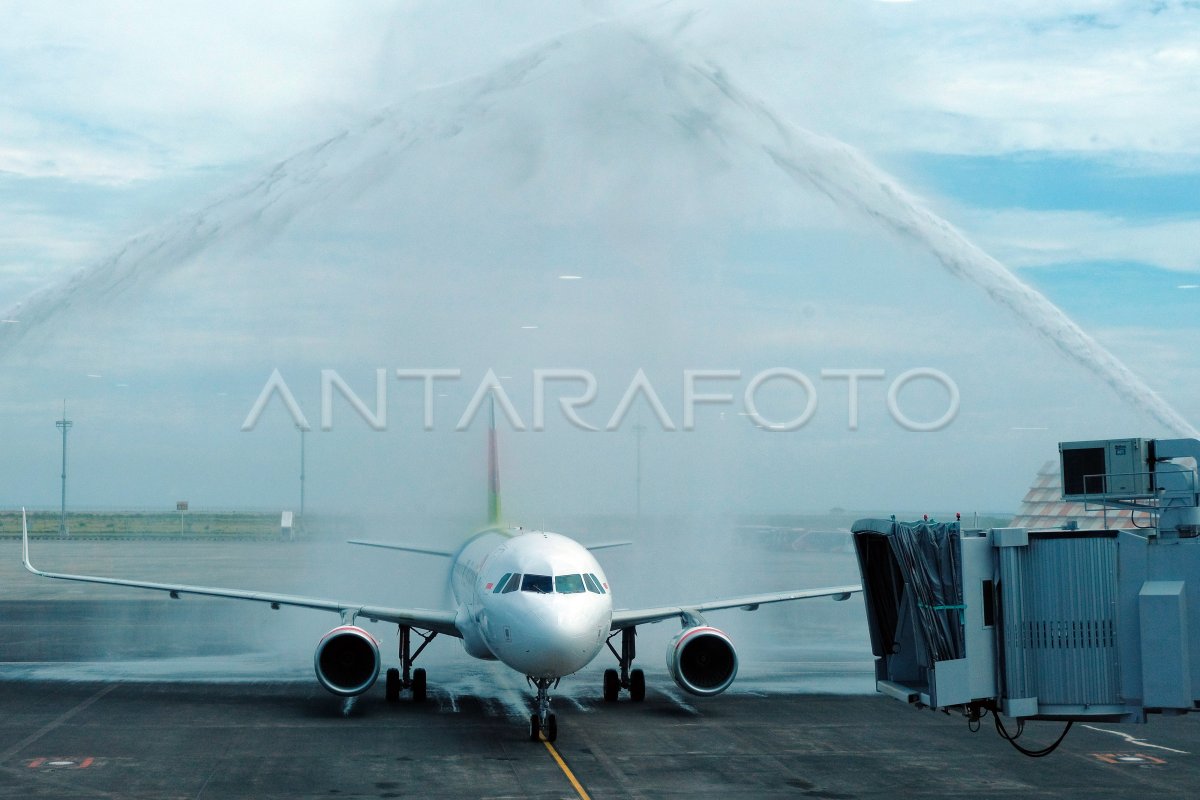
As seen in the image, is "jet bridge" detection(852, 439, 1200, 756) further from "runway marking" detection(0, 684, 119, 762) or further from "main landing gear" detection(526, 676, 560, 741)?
"runway marking" detection(0, 684, 119, 762)

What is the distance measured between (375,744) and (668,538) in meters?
62.8

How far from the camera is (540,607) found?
28.2 metres

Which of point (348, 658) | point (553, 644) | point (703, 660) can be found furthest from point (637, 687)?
point (348, 658)

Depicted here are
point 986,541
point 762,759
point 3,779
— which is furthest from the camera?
point 762,759

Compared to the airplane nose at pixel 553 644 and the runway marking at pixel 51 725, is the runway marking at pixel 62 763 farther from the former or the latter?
the airplane nose at pixel 553 644

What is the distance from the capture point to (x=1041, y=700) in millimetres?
15555

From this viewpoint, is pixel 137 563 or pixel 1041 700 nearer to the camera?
pixel 1041 700

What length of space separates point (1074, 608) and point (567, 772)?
12.1m

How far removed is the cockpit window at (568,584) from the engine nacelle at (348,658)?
18.5 feet

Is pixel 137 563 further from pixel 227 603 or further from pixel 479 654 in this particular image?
pixel 479 654

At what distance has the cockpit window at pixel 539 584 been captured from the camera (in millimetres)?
28594

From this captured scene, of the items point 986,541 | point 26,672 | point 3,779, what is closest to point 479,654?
point 3,779

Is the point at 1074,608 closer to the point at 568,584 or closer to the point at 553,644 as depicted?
the point at 553,644

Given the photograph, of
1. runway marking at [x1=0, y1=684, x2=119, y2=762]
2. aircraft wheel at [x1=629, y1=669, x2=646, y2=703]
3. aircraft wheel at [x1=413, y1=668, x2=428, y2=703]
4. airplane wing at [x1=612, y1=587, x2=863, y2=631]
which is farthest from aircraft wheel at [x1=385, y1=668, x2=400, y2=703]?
runway marking at [x1=0, y1=684, x2=119, y2=762]
